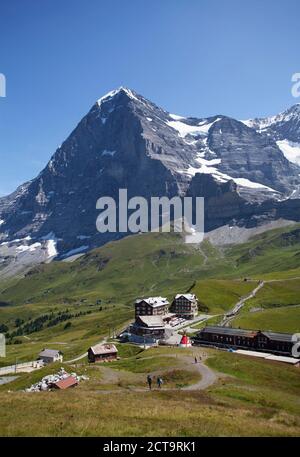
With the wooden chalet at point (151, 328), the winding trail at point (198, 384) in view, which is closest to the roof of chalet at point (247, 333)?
the wooden chalet at point (151, 328)

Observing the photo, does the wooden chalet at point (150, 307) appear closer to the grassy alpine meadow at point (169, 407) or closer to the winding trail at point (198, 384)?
the winding trail at point (198, 384)

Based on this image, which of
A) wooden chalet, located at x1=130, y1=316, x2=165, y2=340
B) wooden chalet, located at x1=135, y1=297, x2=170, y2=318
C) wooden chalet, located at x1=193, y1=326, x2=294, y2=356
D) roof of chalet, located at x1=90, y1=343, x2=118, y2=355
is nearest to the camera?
roof of chalet, located at x1=90, y1=343, x2=118, y2=355

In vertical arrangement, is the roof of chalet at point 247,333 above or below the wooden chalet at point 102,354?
above

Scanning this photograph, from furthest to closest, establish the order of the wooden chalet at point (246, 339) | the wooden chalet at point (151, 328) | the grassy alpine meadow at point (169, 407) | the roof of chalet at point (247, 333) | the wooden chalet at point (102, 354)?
the wooden chalet at point (151, 328) < the roof of chalet at point (247, 333) < the wooden chalet at point (246, 339) < the wooden chalet at point (102, 354) < the grassy alpine meadow at point (169, 407)

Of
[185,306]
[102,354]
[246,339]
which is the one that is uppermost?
[185,306]

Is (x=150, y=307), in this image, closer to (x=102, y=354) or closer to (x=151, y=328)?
(x=151, y=328)

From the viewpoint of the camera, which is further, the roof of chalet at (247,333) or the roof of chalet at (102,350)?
the roof of chalet at (247,333)

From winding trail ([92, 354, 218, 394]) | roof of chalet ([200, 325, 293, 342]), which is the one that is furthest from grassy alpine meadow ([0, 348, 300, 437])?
roof of chalet ([200, 325, 293, 342])

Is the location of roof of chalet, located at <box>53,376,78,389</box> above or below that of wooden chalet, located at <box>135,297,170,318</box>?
below

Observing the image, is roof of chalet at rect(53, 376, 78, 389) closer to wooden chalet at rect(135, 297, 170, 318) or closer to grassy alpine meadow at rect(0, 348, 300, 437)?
grassy alpine meadow at rect(0, 348, 300, 437)


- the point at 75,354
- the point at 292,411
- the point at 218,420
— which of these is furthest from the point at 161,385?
the point at 75,354

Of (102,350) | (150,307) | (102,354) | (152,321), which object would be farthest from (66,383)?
(150,307)
